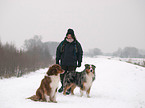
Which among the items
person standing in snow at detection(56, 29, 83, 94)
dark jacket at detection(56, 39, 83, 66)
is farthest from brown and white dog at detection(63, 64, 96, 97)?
dark jacket at detection(56, 39, 83, 66)

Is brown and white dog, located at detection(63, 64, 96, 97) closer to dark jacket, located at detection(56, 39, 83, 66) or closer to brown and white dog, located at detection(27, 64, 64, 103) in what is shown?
dark jacket, located at detection(56, 39, 83, 66)

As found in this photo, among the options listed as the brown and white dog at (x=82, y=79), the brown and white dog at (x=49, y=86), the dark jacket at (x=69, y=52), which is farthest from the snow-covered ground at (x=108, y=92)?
the dark jacket at (x=69, y=52)

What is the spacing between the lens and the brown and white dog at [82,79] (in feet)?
19.4

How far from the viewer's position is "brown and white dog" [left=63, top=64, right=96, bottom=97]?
233 inches

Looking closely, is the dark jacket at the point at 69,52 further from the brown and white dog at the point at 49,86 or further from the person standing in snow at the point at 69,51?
the brown and white dog at the point at 49,86

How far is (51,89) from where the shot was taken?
4.42m

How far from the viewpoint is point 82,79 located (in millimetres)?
6027

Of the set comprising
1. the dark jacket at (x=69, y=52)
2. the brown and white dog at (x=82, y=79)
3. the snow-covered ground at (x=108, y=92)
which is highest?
→ the dark jacket at (x=69, y=52)

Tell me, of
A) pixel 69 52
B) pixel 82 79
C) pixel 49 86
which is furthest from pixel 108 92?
pixel 49 86

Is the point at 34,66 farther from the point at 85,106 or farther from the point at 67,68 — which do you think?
the point at 85,106

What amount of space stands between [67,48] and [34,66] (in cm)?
1756

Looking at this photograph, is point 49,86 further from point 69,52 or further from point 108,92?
point 108,92

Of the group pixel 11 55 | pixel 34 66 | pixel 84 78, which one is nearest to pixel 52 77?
pixel 84 78

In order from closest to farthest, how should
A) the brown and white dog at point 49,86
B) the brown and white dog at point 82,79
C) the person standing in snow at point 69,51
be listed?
the brown and white dog at point 49,86
the brown and white dog at point 82,79
the person standing in snow at point 69,51
